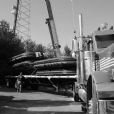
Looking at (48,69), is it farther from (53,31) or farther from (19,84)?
(53,31)

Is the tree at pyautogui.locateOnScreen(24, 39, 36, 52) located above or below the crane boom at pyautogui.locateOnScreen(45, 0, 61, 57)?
above

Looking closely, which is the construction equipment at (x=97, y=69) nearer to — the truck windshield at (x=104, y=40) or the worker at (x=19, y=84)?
the truck windshield at (x=104, y=40)

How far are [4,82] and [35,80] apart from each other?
5266mm

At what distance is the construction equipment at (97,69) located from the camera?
3966 millimetres

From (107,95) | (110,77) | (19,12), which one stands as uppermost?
(19,12)

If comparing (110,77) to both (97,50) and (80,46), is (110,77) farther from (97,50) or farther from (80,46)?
(80,46)

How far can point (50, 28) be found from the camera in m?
23.7

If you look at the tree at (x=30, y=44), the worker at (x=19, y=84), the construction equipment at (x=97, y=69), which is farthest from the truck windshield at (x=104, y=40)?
the tree at (x=30, y=44)

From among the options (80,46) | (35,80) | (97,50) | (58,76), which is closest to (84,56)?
(80,46)

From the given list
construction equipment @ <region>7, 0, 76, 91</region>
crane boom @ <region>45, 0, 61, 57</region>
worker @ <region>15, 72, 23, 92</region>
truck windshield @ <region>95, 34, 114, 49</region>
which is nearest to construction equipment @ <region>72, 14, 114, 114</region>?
truck windshield @ <region>95, 34, 114, 49</region>

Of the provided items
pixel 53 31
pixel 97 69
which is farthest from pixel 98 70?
pixel 53 31

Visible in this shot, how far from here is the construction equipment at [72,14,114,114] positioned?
3966 mm

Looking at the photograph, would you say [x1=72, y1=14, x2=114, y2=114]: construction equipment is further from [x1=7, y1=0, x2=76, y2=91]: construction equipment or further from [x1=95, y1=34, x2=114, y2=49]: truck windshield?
[x1=7, y1=0, x2=76, y2=91]: construction equipment

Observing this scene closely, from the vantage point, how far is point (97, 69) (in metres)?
5.71
